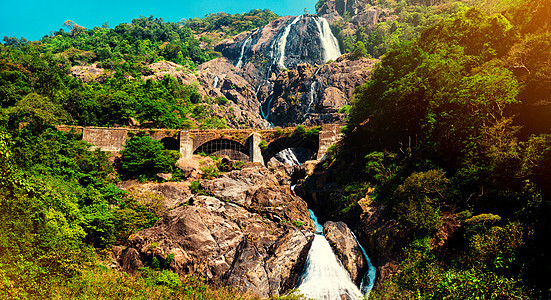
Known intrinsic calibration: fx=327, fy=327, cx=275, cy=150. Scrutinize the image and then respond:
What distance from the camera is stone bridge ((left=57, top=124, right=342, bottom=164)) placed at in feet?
161

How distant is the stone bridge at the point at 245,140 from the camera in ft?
161

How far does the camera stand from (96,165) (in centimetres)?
3631

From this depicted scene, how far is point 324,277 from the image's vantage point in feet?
88.4

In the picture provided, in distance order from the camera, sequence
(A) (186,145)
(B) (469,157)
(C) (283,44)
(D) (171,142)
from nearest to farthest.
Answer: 1. (B) (469,157)
2. (A) (186,145)
3. (D) (171,142)
4. (C) (283,44)

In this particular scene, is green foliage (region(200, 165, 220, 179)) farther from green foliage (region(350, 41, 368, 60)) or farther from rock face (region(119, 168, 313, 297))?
green foliage (region(350, 41, 368, 60))

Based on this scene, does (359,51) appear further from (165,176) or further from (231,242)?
(231,242)

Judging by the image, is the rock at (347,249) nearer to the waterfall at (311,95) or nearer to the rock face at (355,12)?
the waterfall at (311,95)

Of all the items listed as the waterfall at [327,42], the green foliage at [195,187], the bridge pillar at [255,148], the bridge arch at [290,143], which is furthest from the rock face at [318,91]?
the green foliage at [195,187]

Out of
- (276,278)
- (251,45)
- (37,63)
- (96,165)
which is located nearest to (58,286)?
(276,278)

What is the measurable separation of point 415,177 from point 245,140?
31.4 m

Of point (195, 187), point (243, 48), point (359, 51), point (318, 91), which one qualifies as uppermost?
point (243, 48)

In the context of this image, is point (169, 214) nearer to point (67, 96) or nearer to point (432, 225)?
point (432, 225)

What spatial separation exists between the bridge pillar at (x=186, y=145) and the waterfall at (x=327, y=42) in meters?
79.7

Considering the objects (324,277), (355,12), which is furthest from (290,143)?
(355,12)
